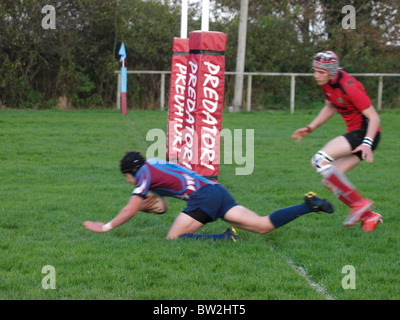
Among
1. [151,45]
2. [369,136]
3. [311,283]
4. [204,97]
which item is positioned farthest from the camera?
[151,45]

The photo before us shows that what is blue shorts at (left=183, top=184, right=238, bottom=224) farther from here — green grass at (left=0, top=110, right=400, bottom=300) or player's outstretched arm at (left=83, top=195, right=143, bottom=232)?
player's outstretched arm at (left=83, top=195, right=143, bottom=232)

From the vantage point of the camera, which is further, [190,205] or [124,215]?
[190,205]

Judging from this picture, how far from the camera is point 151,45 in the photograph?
79.4 feet

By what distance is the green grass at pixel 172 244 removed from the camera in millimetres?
4418

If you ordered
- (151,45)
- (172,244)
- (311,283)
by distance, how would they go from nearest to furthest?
(311,283), (172,244), (151,45)

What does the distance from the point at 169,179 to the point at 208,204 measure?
49 centimetres

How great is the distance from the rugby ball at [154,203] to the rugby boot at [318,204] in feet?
5.31

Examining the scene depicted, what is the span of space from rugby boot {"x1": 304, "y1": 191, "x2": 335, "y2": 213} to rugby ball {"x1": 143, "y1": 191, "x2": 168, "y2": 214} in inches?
63.7

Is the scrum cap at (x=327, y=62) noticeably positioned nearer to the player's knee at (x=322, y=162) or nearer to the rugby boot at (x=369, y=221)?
the player's knee at (x=322, y=162)

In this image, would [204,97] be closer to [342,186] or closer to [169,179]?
[169,179]

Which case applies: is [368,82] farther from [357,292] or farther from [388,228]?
[357,292]

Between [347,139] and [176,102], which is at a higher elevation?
[176,102]

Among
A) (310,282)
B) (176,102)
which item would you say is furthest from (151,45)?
(310,282)
